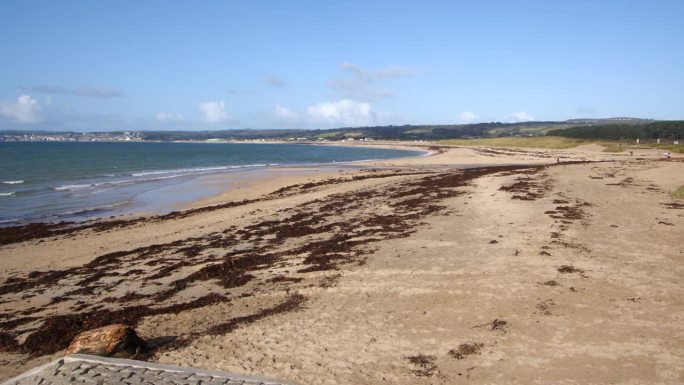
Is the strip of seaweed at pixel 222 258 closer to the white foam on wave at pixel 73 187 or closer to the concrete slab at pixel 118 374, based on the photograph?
the concrete slab at pixel 118 374

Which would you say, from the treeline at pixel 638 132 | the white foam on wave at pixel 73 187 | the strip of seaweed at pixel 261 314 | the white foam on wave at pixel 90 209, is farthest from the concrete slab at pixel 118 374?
the treeline at pixel 638 132

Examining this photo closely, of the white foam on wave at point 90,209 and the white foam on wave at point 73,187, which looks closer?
the white foam on wave at point 90,209

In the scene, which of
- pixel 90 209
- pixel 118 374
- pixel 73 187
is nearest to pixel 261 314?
pixel 118 374

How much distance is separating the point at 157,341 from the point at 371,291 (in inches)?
161

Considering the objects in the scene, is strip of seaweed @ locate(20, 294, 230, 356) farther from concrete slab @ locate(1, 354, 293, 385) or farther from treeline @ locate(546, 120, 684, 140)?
Result: treeline @ locate(546, 120, 684, 140)

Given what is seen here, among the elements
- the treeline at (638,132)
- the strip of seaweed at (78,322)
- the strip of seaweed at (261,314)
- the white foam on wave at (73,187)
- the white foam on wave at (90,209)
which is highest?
the treeline at (638,132)

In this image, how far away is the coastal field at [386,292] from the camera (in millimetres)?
6598

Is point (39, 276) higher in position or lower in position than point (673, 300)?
lower

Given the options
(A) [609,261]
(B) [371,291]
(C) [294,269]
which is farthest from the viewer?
(C) [294,269]

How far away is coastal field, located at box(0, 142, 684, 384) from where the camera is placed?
6598 millimetres

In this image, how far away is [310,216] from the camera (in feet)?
63.8

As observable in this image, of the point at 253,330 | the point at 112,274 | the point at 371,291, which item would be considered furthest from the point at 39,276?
the point at 371,291

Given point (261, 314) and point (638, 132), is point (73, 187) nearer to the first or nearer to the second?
point (261, 314)

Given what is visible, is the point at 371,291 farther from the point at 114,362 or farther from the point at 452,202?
the point at 452,202
